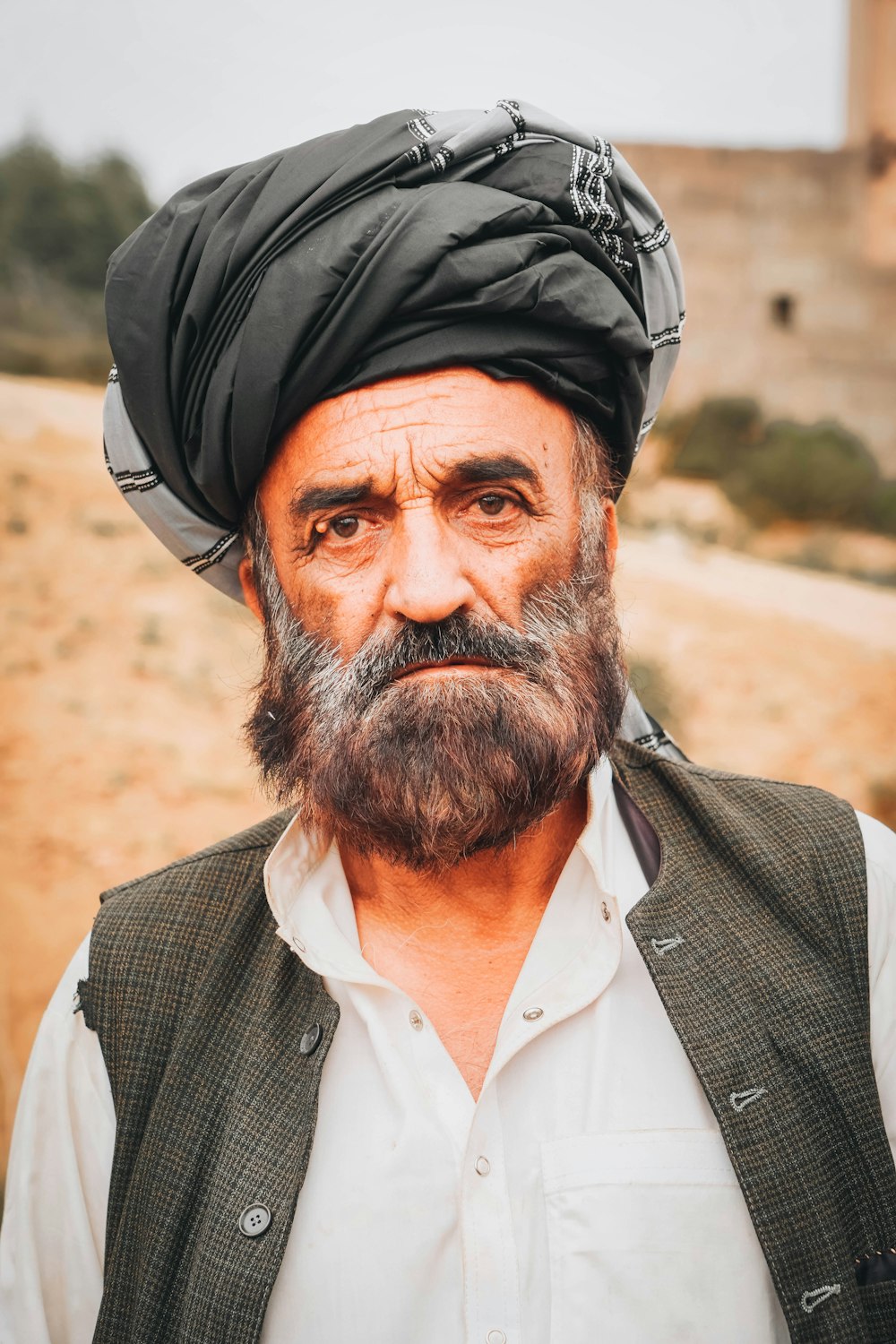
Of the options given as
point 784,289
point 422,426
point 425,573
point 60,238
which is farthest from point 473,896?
point 784,289

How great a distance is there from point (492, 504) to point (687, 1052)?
0.95 metres

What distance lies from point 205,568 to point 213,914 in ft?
2.51

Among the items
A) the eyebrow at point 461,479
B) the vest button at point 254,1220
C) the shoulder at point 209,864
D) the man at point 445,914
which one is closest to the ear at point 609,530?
the man at point 445,914

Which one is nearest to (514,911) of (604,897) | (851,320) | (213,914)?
(604,897)

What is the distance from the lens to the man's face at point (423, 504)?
1.80m

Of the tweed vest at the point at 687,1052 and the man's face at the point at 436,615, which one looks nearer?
the tweed vest at the point at 687,1052

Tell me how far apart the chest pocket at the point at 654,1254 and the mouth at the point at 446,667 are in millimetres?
761

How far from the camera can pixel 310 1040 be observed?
174cm

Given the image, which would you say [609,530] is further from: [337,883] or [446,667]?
[337,883]

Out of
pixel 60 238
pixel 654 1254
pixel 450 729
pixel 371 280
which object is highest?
pixel 60 238

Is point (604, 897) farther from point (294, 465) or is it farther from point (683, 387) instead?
point (683, 387)

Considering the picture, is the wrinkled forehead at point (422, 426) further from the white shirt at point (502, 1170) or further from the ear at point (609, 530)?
the white shirt at point (502, 1170)

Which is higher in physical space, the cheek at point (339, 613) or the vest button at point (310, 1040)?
the cheek at point (339, 613)

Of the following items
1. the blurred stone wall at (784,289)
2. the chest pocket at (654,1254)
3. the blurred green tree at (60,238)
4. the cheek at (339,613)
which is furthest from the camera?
the blurred stone wall at (784,289)
